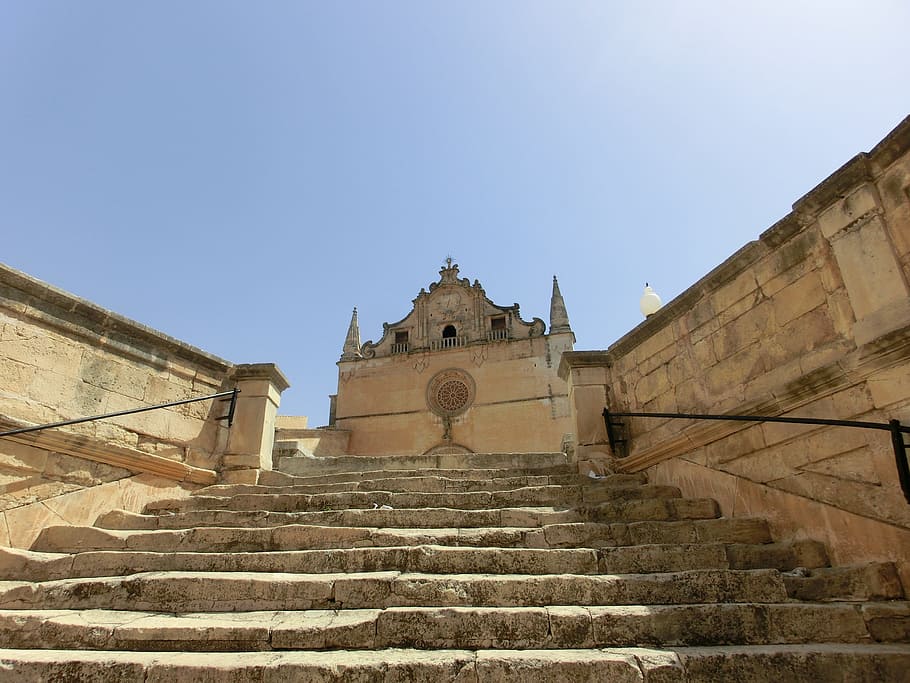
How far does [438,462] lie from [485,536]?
3046 mm

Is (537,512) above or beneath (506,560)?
above

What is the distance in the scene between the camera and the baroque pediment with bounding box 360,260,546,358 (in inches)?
770

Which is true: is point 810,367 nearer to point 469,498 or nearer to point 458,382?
point 469,498

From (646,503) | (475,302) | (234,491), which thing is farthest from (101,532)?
(475,302)

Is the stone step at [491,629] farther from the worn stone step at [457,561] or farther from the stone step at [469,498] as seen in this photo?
the stone step at [469,498]

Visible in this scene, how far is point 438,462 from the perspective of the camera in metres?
6.96

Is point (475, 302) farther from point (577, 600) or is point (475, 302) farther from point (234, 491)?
point (577, 600)

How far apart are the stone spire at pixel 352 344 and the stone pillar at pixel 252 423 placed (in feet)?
43.9

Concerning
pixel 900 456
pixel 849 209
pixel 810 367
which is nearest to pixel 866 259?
pixel 849 209

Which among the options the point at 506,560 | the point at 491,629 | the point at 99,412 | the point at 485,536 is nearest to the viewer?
the point at 491,629

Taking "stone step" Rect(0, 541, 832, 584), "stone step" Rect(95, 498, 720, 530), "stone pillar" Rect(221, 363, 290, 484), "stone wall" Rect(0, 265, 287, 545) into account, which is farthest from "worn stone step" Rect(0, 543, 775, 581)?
"stone pillar" Rect(221, 363, 290, 484)

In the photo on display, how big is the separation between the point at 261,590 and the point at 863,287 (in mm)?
4752

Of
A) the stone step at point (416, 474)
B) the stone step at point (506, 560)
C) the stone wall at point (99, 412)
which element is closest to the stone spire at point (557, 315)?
the stone step at point (416, 474)

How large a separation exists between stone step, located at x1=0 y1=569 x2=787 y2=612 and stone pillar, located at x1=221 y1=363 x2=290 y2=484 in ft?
8.99
